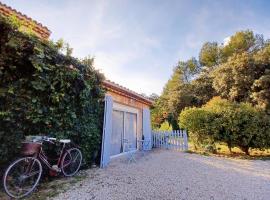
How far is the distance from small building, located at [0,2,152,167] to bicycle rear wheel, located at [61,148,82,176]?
1.05 m

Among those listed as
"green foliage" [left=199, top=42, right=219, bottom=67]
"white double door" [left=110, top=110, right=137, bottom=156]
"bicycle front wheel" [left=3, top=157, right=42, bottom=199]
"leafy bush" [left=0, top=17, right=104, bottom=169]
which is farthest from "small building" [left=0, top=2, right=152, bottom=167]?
"green foliage" [left=199, top=42, right=219, bottom=67]

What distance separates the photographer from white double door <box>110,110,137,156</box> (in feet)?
24.8

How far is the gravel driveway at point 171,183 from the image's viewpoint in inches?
148

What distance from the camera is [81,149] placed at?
5.18 m

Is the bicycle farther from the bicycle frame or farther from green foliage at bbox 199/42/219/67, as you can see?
green foliage at bbox 199/42/219/67

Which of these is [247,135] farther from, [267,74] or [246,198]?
[267,74]

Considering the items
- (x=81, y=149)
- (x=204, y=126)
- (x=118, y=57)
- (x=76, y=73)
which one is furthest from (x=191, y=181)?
(x=118, y=57)

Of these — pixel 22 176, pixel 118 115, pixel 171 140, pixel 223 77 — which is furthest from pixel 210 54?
pixel 22 176

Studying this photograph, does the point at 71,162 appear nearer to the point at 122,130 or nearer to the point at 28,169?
the point at 28,169

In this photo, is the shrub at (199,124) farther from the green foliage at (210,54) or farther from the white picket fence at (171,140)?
the green foliage at (210,54)

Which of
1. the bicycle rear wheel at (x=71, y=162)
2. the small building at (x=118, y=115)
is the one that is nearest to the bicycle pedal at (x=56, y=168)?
the bicycle rear wheel at (x=71, y=162)

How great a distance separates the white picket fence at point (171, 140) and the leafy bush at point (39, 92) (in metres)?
6.40

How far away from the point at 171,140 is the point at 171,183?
21.5 ft

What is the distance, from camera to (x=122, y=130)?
8164 millimetres
